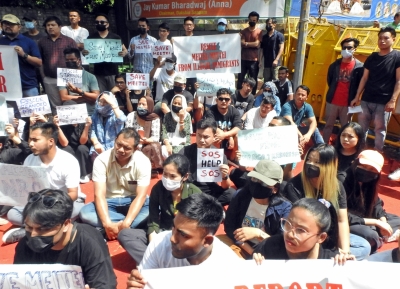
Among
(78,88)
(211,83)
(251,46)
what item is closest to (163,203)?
(78,88)

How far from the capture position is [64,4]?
628 inches

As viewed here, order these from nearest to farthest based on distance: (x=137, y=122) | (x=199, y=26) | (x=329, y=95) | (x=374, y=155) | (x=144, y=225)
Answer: (x=374, y=155), (x=144, y=225), (x=137, y=122), (x=329, y=95), (x=199, y=26)

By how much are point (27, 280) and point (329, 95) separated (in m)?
6.04

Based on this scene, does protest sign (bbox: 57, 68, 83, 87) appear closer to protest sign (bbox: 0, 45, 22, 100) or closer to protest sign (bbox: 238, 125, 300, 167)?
protest sign (bbox: 0, 45, 22, 100)

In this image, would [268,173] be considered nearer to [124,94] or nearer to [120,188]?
[120,188]

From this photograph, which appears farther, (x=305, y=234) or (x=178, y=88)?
(x=178, y=88)

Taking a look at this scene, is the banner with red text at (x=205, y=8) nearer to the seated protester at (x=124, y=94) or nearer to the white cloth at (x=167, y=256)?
the seated protester at (x=124, y=94)

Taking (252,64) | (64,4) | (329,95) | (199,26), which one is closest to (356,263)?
(329,95)

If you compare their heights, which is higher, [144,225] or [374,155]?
[374,155]

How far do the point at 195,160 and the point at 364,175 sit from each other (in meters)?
1.83

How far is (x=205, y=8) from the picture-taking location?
1248 centimetres

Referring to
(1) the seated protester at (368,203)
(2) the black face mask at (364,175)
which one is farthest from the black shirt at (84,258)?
(2) the black face mask at (364,175)

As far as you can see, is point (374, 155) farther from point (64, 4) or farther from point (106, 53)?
point (64, 4)

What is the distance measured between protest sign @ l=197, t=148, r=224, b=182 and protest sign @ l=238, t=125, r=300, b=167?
430mm
